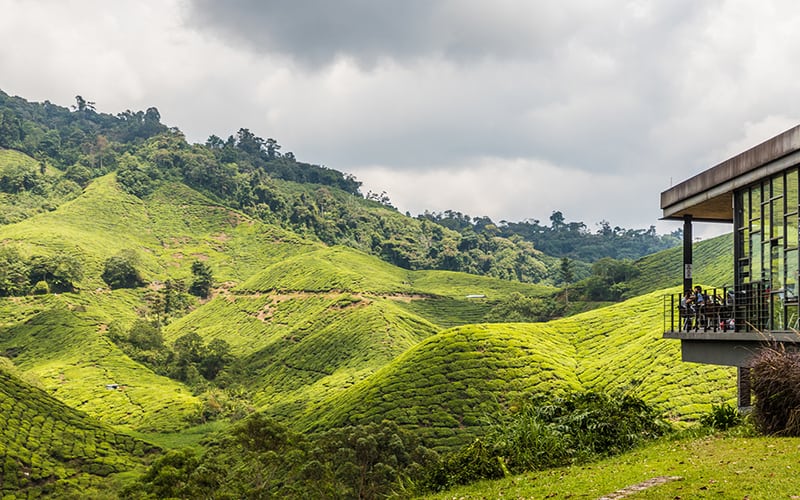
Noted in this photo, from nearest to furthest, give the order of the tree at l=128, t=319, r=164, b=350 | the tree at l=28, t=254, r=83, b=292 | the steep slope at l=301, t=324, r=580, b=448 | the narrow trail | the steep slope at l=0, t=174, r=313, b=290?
the narrow trail
the steep slope at l=301, t=324, r=580, b=448
the tree at l=128, t=319, r=164, b=350
the tree at l=28, t=254, r=83, b=292
the steep slope at l=0, t=174, r=313, b=290

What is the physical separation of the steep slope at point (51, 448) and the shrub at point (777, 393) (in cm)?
3169

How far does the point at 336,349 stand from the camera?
62906 mm

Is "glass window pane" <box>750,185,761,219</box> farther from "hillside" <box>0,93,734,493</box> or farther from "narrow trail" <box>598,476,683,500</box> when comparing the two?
"hillside" <box>0,93,734,493</box>

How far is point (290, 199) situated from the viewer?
409 feet

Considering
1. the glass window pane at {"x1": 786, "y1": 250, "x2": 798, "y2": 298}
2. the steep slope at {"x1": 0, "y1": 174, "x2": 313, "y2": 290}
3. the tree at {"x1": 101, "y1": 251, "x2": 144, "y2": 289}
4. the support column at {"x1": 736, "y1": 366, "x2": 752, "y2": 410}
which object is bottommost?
the support column at {"x1": 736, "y1": 366, "x2": 752, "y2": 410}

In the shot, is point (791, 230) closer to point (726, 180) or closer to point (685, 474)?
point (726, 180)

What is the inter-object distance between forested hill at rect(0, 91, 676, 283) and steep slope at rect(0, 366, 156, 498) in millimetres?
62323

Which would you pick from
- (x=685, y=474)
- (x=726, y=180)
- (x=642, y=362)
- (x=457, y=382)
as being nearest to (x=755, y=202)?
(x=726, y=180)

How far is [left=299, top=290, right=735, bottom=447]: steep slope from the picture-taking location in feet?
105

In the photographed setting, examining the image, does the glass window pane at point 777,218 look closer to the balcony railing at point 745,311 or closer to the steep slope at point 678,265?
the balcony railing at point 745,311

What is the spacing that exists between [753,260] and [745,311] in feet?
3.68

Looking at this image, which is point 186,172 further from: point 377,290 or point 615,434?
point 615,434

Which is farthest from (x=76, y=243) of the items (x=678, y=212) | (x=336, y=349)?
(x=678, y=212)

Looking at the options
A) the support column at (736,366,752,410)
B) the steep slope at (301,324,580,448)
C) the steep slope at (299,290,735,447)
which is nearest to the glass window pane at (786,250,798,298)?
the support column at (736,366,752,410)
